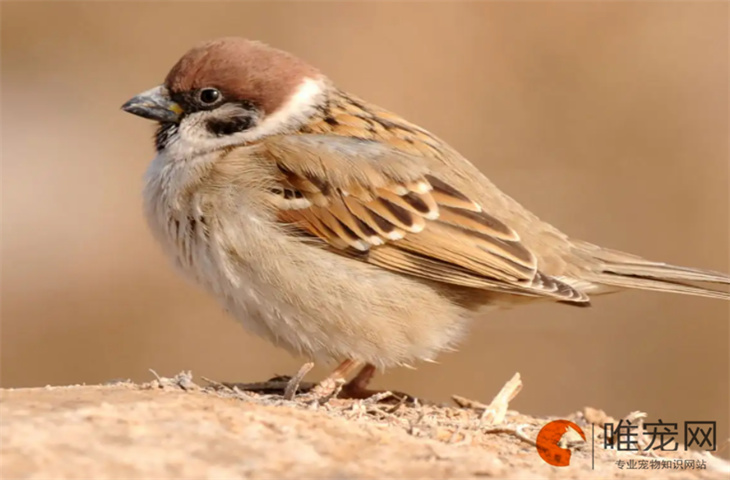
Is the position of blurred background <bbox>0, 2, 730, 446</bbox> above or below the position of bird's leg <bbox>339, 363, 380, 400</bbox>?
above

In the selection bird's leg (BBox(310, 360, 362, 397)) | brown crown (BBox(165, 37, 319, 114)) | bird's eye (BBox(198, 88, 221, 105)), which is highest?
brown crown (BBox(165, 37, 319, 114))

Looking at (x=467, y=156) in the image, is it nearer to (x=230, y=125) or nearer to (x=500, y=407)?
(x=230, y=125)

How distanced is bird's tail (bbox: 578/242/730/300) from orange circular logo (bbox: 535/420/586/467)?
84 centimetres

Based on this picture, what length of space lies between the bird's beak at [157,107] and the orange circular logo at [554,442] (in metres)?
2.21

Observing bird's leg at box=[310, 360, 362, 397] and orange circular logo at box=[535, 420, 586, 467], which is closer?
orange circular logo at box=[535, 420, 586, 467]

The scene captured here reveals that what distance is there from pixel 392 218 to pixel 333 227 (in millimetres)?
266

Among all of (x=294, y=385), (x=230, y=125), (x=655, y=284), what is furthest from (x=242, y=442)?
(x=655, y=284)

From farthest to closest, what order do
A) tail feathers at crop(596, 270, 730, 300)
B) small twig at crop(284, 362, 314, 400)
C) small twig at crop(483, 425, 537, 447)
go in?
1. tail feathers at crop(596, 270, 730, 300)
2. small twig at crop(284, 362, 314, 400)
3. small twig at crop(483, 425, 537, 447)

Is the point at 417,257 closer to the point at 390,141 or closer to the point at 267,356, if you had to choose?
the point at 390,141

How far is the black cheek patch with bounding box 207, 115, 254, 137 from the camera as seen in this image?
17.2 ft

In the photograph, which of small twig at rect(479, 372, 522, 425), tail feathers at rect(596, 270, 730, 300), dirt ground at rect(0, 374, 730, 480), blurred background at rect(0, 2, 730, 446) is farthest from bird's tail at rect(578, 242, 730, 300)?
blurred background at rect(0, 2, 730, 446)

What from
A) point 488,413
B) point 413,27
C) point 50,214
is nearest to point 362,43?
point 413,27

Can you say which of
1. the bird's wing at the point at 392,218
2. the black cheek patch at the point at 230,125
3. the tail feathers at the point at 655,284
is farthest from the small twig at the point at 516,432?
the black cheek patch at the point at 230,125

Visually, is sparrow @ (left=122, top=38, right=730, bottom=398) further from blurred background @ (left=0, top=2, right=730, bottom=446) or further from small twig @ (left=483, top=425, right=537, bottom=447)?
blurred background @ (left=0, top=2, right=730, bottom=446)
